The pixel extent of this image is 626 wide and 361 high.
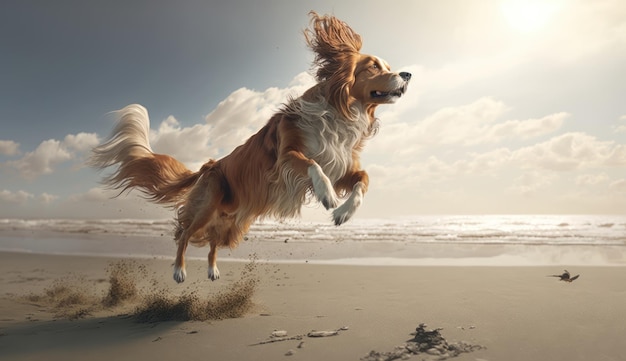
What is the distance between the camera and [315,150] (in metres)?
4.94

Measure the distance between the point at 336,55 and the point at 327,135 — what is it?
90 centimetres

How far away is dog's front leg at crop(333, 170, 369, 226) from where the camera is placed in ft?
→ 14.0

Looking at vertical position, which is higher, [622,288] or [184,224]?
[184,224]

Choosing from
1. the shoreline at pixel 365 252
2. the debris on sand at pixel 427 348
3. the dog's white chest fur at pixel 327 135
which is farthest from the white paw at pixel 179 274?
the shoreline at pixel 365 252

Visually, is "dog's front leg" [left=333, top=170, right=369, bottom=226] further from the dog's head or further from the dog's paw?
the dog's head


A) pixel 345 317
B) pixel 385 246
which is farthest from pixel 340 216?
pixel 385 246

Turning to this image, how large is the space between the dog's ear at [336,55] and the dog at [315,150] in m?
0.01

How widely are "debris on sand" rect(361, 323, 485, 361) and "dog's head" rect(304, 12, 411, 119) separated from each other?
233 cm

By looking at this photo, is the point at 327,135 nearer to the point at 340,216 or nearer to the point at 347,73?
the point at 347,73

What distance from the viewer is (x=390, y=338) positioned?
4.78m

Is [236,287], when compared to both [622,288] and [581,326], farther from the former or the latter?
[622,288]

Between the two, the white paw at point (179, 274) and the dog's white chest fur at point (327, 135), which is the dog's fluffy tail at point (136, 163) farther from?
the dog's white chest fur at point (327, 135)

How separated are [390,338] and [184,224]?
3.11 meters

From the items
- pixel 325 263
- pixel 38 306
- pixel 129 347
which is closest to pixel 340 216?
pixel 129 347
